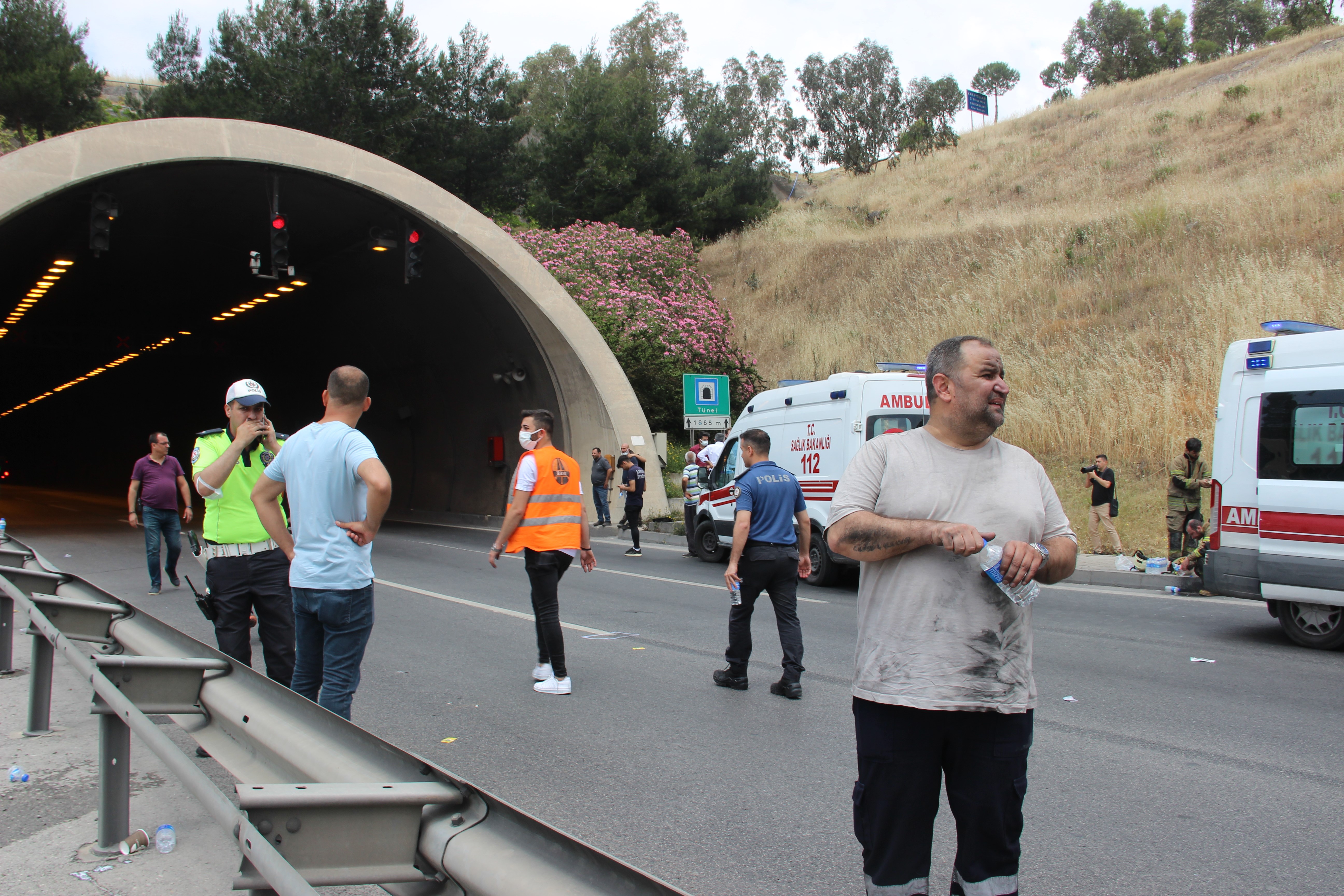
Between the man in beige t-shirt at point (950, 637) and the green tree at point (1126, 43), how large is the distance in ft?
243

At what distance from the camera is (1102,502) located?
1417 centimetres

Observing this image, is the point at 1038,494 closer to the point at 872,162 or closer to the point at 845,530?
the point at 845,530

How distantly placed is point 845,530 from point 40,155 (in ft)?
56.0

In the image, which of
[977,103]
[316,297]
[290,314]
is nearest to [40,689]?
[316,297]

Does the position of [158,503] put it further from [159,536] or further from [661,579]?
[661,579]

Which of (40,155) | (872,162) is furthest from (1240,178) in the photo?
(872,162)

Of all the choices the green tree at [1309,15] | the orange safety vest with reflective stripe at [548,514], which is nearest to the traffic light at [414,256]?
the orange safety vest with reflective stripe at [548,514]

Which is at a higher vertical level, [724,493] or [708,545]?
[724,493]

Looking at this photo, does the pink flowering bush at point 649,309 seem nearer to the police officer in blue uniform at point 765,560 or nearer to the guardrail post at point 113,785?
the police officer in blue uniform at point 765,560

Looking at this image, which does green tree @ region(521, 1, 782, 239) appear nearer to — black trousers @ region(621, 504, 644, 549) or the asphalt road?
black trousers @ region(621, 504, 644, 549)

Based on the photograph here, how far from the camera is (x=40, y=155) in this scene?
49.9 feet

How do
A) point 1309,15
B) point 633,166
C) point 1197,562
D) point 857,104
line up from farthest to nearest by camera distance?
1. point 857,104
2. point 1309,15
3. point 633,166
4. point 1197,562

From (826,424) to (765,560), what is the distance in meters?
6.37

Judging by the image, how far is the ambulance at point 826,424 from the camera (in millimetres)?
12250
